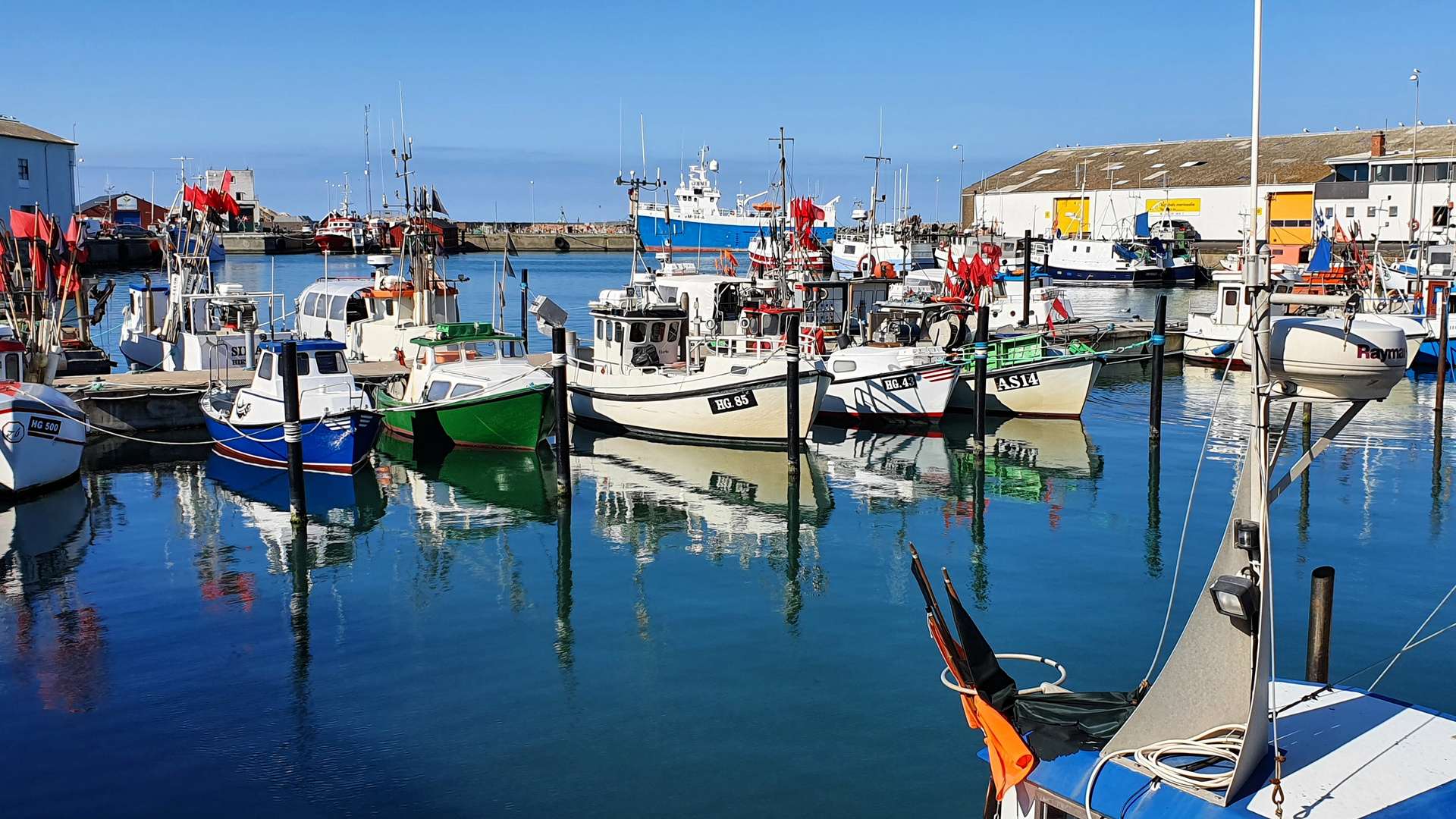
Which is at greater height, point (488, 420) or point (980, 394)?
point (980, 394)

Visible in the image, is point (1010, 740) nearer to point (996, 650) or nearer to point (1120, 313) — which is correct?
point (996, 650)

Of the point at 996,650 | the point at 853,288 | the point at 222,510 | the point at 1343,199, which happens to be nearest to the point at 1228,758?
the point at 996,650

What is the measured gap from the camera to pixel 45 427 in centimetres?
1936

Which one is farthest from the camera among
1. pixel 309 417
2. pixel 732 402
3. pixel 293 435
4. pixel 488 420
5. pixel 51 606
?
pixel 732 402

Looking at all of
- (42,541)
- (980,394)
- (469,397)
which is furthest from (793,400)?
(42,541)

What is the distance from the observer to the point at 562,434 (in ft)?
61.8

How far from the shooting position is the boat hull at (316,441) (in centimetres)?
2086

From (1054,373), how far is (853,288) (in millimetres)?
5343

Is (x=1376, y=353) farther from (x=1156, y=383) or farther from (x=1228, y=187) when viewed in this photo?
(x=1228, y=187)

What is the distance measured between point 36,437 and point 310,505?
4390mm

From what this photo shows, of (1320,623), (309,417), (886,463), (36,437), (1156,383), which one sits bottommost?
(886,463)

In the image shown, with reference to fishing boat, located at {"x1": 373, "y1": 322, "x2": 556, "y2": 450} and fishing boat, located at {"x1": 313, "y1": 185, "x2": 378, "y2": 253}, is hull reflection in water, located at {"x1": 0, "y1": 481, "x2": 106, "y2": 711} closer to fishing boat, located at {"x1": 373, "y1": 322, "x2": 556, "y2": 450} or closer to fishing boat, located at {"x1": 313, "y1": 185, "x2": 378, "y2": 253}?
fishing boat, located at {"x1": 373, "y1": 322, "x2": 556, "y2": 450}

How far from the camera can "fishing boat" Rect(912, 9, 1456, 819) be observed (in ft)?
21.4

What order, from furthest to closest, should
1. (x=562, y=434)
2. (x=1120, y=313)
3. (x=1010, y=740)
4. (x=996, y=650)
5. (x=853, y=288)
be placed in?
1. (x=1120, y=313)
2. (x=853, y=288)
3. (x=562, y=434)
4. (x=996, y=650)
5. (x=1010, y=740)
